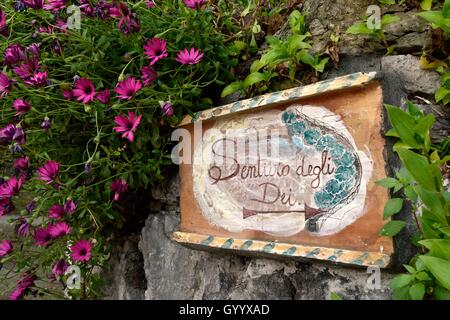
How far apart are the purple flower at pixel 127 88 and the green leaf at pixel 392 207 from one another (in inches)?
27.3

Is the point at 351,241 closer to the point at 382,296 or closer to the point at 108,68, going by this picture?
the point at 382,296

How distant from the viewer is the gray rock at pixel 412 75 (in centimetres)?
107

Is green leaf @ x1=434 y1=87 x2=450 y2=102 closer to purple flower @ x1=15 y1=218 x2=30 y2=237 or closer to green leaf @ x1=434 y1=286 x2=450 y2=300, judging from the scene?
green leaf @ x1=434 y1=286 x2=450 y2=300

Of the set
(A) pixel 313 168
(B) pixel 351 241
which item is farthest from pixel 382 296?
(A) pixel 313 168

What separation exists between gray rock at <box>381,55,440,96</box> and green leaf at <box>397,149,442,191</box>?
0.92ft

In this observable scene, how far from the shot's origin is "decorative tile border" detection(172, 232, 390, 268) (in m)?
0.99

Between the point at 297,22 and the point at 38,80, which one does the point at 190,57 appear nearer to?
the point at 297,22

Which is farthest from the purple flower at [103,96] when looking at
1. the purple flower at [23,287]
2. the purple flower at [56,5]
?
the purple flower at [23,287]

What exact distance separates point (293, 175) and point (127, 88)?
497mm

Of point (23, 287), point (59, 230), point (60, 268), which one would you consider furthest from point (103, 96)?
point (23, 287)

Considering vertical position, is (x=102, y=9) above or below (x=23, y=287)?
above

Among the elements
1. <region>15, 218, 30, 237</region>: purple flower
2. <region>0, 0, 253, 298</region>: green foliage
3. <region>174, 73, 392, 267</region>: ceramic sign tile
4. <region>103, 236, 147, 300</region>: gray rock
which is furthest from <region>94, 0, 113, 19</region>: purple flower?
<region>103, 236, 147, 300</region>: gray rock

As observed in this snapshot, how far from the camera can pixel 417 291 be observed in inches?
35.0
